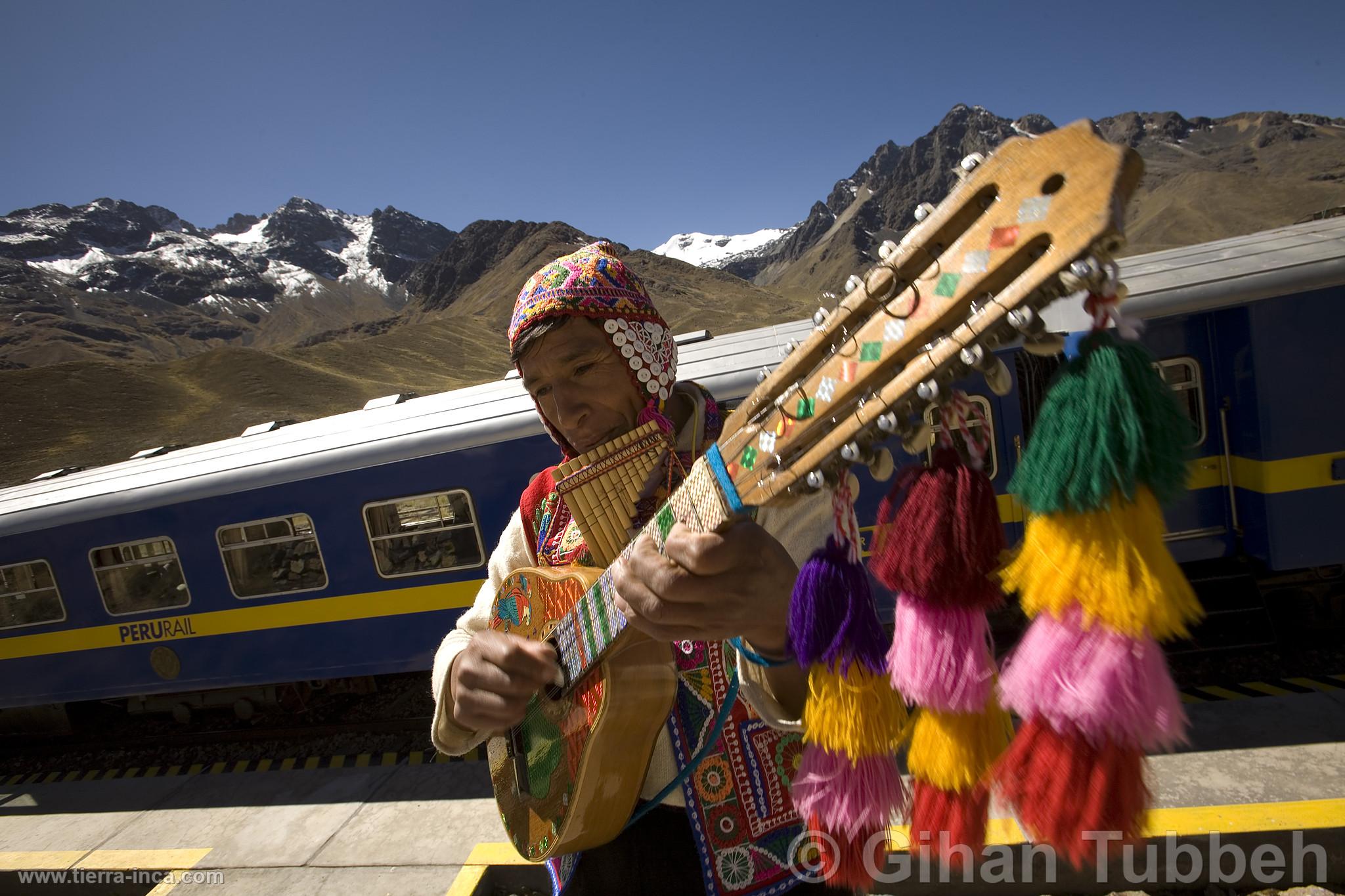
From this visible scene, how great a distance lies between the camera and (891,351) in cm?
92

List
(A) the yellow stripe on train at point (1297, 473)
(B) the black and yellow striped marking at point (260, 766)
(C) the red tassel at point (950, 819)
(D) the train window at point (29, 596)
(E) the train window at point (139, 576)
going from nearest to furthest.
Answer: (C) the red tassel at point (950, 819) → (A) the yellow stripe on train at point (1297, 473) → (B) the black and yellow striped marking at point (260, 766) → (E) the train window at point (139, 576) → (D) the train window at point (29, 596)

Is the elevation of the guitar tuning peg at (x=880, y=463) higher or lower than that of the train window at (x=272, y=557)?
higher

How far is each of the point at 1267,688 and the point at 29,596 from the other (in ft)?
38.7

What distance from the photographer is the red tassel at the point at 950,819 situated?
92cm

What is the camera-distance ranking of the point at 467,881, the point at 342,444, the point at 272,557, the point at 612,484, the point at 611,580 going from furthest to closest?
the point at 272,557 < the point at 342,444 < the point at 467,881 < the point at 612,484 < the point at 611,580

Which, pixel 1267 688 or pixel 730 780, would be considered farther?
pixel 1267 688

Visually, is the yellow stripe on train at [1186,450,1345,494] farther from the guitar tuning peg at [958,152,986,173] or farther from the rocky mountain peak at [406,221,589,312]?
the rocky mountain peak at [406,221,589,312]

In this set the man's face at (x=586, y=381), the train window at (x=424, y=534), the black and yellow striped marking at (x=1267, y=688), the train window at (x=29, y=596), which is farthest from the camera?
the train window at (x=29, y=596)

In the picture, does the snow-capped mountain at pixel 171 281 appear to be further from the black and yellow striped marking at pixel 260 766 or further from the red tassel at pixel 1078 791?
the red tassel at pixel 1078 791

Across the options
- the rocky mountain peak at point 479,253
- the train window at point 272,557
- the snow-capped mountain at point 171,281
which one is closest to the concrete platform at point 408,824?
the train window at point 272,557

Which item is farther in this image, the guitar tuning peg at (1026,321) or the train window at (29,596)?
the train window at (29,596)

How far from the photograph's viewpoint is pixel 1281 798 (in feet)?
12.1

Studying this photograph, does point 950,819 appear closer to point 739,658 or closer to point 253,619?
point 739,658

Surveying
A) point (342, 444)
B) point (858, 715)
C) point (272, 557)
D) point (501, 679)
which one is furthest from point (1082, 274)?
point (272, 557)
